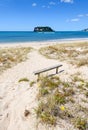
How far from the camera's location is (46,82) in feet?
24.7

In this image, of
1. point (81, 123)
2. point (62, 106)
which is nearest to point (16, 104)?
point (62, 106)

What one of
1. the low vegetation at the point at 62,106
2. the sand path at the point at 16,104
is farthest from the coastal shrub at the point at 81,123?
the sand path at the point at 16,104

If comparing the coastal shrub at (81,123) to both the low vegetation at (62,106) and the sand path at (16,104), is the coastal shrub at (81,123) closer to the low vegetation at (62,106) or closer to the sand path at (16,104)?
the low vegetation at (62,106)

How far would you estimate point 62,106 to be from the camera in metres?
5.74

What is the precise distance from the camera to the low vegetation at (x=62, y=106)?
17.0ft

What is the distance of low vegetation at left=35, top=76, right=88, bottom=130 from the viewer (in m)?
5.17

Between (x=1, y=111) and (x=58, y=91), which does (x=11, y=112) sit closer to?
(x=1, y=111)

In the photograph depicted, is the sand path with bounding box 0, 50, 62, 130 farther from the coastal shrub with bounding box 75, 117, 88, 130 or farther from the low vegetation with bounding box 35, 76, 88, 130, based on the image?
the coastal shrub with bounding box 75, 117, 88, 130

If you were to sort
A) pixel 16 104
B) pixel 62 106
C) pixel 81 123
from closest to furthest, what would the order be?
pixel 81 123
pixel 62 106
pixel 16 104

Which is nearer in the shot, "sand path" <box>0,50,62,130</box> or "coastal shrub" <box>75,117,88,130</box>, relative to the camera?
"coastal shrub" <box>75,117,88,130</box>

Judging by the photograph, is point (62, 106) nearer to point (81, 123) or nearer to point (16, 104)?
point (81, 123)

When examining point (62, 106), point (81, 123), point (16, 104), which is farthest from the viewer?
point (16, 104)

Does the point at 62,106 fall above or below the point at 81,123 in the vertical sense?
above

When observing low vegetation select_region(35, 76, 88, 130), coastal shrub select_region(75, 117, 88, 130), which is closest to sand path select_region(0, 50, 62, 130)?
low vegetation select_region(35, 76, 88, 130)
